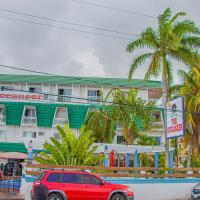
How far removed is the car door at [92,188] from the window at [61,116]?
3109 centimetres

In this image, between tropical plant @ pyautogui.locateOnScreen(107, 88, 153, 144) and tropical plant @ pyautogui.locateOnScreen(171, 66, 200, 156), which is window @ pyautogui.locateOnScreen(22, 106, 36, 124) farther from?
tropical plant @ pyautogui.locateOnScreen(171, 66, 200, 156)

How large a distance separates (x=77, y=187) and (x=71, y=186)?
272 mm

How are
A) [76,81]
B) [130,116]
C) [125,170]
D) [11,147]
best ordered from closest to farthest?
[125,170]
[130,116]
[11,147]
[76,81]

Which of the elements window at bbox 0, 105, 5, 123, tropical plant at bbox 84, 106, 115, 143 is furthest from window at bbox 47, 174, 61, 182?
window at bbox 0, 105, 5, 123

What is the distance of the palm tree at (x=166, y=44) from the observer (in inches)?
1101

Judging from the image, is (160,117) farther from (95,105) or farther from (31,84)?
(31,84)

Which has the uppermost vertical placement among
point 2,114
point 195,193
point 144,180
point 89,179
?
point 2,114

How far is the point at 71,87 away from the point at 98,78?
4.19 metres

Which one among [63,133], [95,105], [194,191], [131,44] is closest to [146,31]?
[131,44]

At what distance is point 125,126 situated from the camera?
3934 cm

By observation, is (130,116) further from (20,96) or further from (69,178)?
(69,178)

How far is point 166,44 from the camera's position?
2814 cm

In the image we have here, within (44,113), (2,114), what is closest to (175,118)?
(44,113)

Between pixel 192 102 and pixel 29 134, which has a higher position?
pixel 192 102
